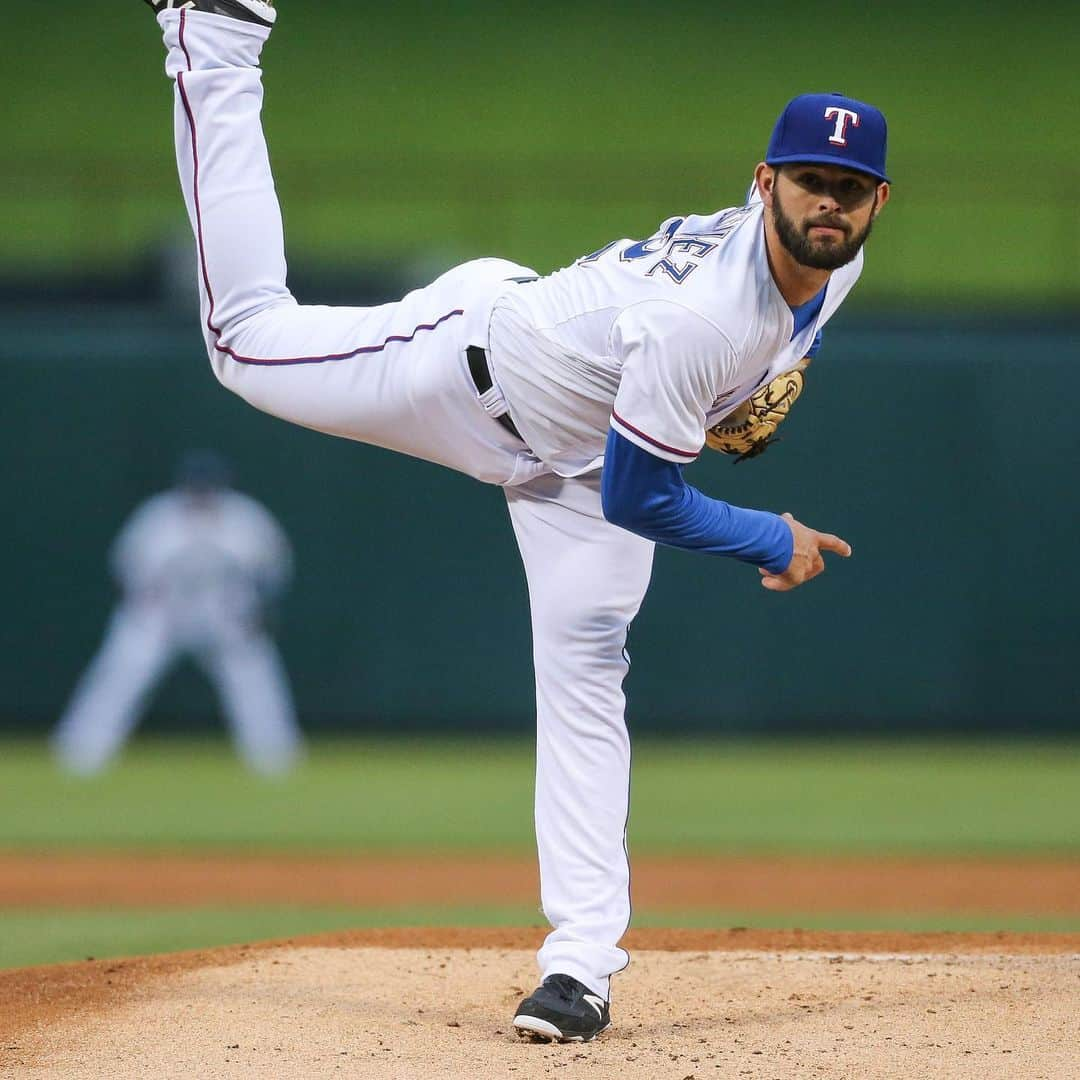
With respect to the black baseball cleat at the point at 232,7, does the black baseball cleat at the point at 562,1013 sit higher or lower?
lower

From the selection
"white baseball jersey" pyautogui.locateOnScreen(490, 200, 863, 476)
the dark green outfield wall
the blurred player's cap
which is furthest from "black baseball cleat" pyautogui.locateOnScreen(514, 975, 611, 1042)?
the blurred player's cap

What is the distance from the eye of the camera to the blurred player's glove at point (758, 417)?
366 centimetres

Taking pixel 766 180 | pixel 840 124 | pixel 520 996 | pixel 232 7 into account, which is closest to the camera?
pixel 840 124

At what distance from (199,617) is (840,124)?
753cm

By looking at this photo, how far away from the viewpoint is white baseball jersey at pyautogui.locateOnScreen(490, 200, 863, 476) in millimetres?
3197

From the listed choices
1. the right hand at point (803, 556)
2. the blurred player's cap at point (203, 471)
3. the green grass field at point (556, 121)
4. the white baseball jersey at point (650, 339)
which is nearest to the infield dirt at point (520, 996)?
the right hand at point (803, 556)

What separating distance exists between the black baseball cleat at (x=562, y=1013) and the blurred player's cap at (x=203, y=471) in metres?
6.99

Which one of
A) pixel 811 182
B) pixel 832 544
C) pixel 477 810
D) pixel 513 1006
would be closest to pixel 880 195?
pixel 811 182

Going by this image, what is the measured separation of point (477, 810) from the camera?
28.7 ft

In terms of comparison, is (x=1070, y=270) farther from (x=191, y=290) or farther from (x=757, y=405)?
(x=757, y=405)

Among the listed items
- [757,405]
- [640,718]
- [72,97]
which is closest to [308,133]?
[72,97]

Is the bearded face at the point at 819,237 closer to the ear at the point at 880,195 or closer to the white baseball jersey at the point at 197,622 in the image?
the ear at the point at 880,195

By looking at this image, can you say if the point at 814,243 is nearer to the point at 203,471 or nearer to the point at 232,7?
the point at 232,7

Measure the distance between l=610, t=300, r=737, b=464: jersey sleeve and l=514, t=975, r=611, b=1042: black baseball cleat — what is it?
3.47ft
